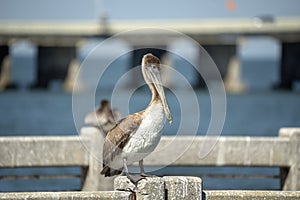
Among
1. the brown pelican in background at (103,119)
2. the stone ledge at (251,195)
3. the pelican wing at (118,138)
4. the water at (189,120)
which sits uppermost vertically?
the water at (189,120)

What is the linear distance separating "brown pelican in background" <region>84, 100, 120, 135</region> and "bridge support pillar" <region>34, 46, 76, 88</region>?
8740 centimetres

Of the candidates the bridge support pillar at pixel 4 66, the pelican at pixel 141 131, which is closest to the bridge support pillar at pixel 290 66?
the bridge support pillar at pixel 4 66

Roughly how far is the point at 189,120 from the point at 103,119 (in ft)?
125

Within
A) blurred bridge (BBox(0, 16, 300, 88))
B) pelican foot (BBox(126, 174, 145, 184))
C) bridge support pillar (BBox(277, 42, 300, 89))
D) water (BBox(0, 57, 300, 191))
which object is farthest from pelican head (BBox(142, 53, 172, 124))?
bridge support pillar (BBox(277, 42, 300, 89))

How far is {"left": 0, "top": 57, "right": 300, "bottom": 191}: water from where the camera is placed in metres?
20.9

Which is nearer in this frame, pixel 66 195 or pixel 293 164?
pixel 66 195

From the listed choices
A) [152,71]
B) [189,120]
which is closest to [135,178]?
[152,71]

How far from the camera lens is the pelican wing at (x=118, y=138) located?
9.52 m

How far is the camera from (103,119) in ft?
49.1

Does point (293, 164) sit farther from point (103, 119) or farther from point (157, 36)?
point (157, 36)

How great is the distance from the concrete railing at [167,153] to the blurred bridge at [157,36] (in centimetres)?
7611

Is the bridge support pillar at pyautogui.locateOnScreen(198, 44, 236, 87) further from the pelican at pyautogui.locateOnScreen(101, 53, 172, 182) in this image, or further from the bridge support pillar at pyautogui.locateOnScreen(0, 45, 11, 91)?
the pelican at pyautogui.locateOnScreen(101, 53, 172, 182)

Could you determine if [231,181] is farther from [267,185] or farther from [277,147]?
[277,147]

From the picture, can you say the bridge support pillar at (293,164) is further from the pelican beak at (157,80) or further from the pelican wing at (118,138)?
the pelican beak at (157,80)
